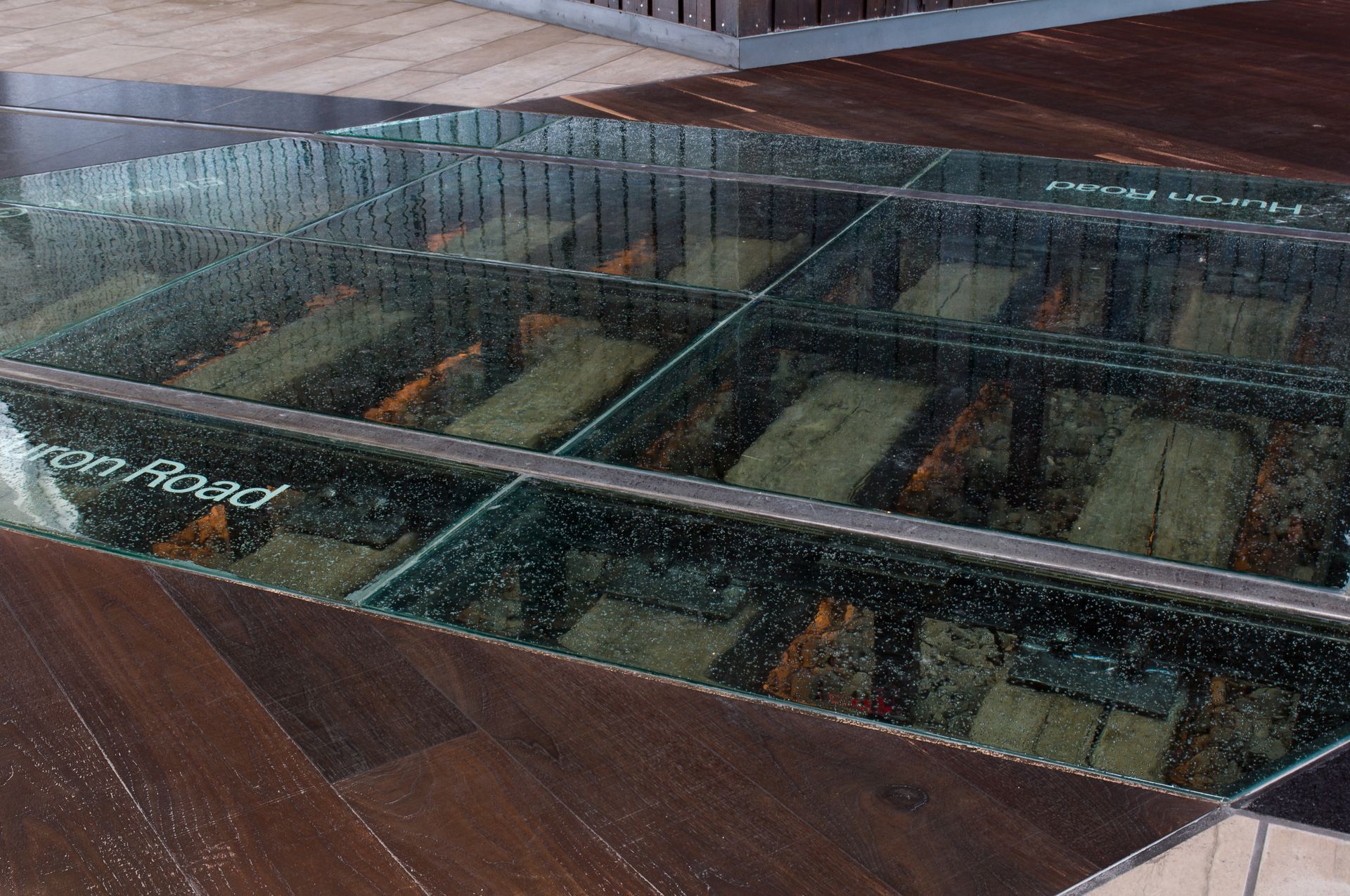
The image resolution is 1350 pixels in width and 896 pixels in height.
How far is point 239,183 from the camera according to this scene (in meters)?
3.81

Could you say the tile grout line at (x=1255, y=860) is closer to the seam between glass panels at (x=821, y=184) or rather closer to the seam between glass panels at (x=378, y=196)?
the seam between glass panels at (x=821, y=184)

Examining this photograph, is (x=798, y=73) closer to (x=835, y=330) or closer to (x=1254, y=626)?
(x=835, y=330)

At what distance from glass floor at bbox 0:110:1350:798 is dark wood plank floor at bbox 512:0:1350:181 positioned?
52 cm

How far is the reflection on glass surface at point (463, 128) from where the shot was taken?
4215mm

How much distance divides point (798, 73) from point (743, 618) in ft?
13.7

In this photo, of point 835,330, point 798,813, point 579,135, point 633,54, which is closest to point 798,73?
point 633,54

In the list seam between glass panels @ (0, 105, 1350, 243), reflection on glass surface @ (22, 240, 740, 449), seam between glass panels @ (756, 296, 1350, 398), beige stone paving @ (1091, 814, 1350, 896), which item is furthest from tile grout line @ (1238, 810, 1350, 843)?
seam between glass panels @ (0, 105, 1350, 243)

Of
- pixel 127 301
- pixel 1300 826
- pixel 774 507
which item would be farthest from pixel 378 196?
pixel 1300 826

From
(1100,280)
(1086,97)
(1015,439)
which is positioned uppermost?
(1086,97)

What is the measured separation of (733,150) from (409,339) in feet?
5.79

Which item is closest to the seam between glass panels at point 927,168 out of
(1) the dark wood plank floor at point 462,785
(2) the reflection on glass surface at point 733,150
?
(2) the reflection on glass surface at point 733,150

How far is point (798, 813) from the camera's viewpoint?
1.42 m

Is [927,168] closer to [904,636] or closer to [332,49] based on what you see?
[904,636]

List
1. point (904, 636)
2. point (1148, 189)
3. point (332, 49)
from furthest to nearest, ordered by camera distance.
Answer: point (332, 49) → point (1148, 189) → point (904, 636)
